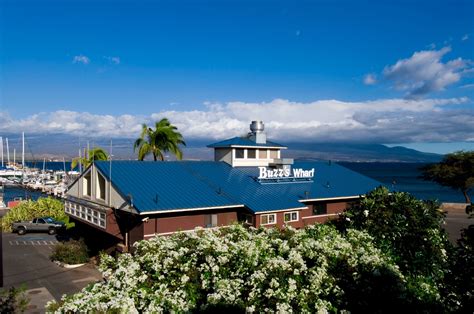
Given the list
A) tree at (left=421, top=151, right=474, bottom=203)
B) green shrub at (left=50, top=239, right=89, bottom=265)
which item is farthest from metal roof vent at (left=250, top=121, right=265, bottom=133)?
tree at (left=421, top=151, right=474, bottom=203)

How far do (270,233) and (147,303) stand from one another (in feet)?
17.3

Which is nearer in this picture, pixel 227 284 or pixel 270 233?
pixel 227 284

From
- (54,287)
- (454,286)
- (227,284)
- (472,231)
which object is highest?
(472,231)

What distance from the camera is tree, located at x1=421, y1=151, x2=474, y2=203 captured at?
66.5m

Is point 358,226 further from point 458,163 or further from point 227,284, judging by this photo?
point 458,163

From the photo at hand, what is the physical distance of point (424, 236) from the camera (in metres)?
16.4

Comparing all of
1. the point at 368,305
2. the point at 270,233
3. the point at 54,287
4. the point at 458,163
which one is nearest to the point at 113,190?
the point at 54,287

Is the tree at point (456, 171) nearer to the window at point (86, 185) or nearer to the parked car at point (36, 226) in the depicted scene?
the window at point (86, 185)

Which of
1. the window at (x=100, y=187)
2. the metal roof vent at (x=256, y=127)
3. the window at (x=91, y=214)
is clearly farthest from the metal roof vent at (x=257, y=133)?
the window at (x=91, y=214)

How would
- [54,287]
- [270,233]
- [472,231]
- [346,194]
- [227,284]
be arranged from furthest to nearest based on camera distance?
[346,194], [54,287], [270,233], [227,284], [472,231]

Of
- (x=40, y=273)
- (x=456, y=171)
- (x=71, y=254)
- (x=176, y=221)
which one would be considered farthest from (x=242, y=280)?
(x=456, y=171)

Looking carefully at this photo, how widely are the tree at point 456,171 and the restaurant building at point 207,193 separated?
37512mm

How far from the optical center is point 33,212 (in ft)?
155

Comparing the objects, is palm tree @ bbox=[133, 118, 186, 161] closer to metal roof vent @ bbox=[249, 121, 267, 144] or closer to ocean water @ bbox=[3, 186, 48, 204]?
metal roof vent @ bbox=[249, 121, 267, 144]
